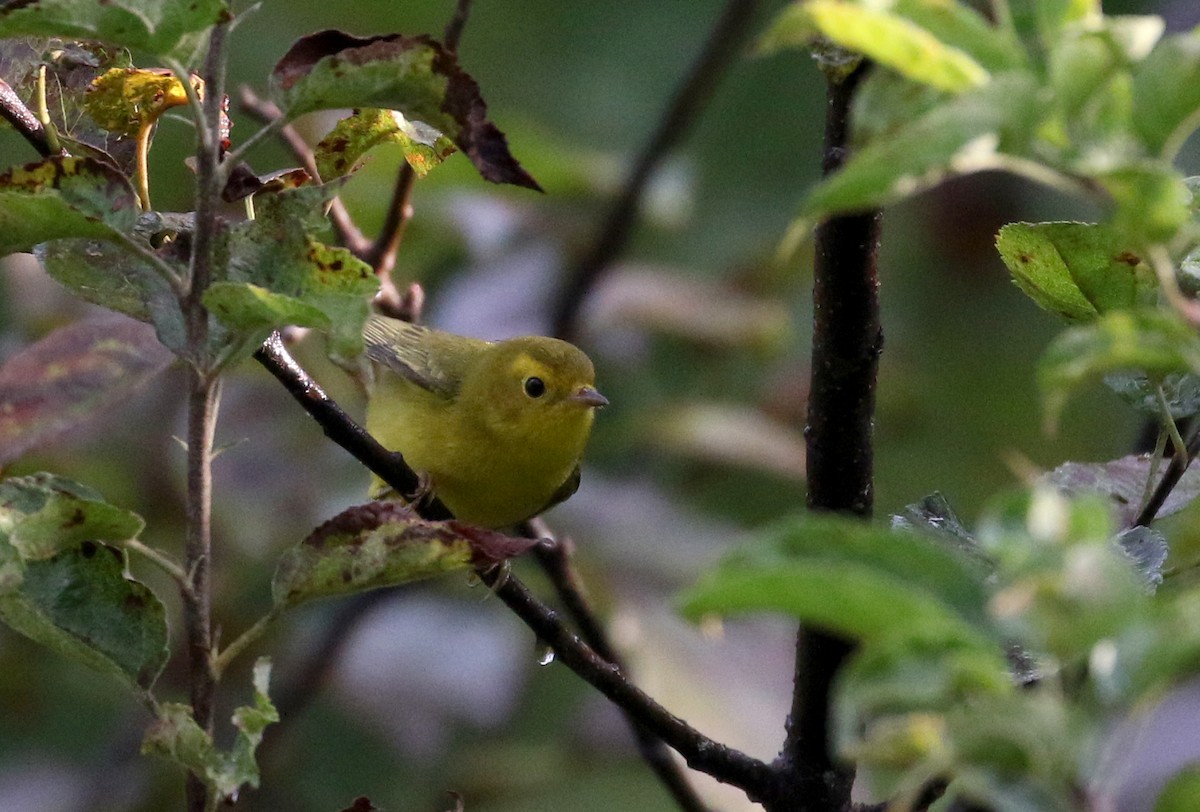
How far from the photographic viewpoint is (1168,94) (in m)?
1.00

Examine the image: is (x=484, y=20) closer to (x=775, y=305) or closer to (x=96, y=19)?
(x=775, y=305)

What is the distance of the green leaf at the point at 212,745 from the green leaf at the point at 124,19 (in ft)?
1.88

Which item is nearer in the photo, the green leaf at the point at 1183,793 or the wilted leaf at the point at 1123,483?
the green leaf at the point at 1183,793

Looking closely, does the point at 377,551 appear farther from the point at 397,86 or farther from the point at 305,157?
the point at 305,157

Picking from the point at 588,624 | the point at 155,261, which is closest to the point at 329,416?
the point at 155,261

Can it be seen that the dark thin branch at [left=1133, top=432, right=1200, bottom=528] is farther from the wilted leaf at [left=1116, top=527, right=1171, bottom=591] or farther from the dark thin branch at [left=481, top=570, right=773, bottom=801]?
the dark thin branch at [left=481, top=570, right=773, bottom=801]

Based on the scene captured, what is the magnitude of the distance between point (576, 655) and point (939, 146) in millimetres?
1206

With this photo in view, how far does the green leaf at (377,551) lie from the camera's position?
4.92ft

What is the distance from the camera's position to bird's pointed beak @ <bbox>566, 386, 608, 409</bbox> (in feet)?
12.3

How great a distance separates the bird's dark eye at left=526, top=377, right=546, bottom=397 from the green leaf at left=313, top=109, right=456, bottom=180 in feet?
6.50

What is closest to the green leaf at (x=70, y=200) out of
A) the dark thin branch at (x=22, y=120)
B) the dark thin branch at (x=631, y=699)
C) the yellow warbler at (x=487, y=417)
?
the dark thin branch at (x=22, y=120)

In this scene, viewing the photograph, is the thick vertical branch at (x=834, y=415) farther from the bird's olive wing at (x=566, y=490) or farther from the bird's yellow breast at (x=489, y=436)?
Result: the bird's olive wing at (x=566, y=490)

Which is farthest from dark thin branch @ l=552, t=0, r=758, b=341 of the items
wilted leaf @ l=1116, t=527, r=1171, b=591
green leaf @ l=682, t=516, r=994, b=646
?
green leaf @ l=682, t=516, r=994, b=646

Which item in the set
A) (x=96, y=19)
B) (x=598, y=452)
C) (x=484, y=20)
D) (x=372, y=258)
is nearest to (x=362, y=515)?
(x=96, y=19)
